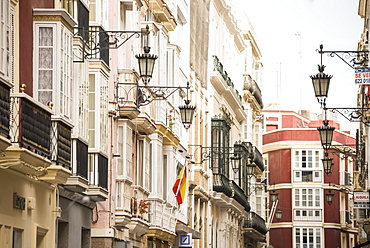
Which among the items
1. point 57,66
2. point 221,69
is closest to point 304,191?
point 221,69

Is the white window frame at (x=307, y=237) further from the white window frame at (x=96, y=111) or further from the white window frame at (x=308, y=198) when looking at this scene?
the white window frame at (x=96, y=111)

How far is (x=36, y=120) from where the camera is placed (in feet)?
58.3

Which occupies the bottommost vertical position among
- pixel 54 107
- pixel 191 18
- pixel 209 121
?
pixel 54 107

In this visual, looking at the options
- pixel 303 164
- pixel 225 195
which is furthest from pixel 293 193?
pixel 225 195

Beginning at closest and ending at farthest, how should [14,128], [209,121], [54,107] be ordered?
[14,128] → [54,107] → [209,121]

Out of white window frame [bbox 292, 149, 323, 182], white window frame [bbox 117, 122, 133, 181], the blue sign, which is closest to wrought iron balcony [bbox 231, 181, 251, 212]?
the blue sign

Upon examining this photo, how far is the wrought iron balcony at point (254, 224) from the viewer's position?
61688 mm

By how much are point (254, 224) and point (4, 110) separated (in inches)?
1896

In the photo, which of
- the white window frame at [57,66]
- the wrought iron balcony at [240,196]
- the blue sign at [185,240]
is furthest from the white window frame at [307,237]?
the white window frame at [57,66]

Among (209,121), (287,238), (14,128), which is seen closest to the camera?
(14,128)

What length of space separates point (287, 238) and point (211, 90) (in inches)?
1408

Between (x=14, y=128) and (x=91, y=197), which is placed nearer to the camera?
(x=14, y=128)

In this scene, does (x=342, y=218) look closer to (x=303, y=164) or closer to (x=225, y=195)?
(x=303, y=164)

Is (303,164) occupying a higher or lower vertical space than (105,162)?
higher
